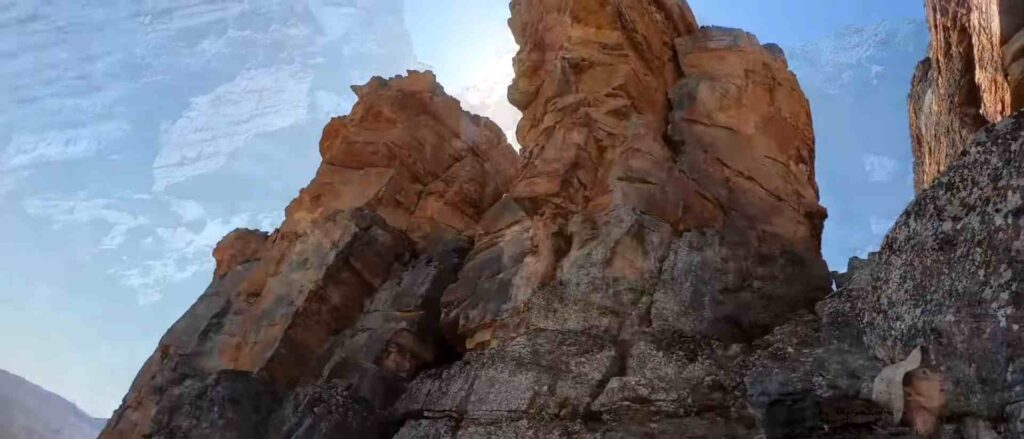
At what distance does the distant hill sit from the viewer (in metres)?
66.8

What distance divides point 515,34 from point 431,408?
9.73 m

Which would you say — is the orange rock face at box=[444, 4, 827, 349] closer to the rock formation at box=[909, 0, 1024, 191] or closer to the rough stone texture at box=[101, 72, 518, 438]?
the rough stone texture at box=[101, 72, 518, 438]

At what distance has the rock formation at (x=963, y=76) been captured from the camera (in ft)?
36.8

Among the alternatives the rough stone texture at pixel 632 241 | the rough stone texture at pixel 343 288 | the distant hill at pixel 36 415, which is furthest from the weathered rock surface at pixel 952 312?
the distant hill at pixel 36 415

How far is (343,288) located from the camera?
55.0 ft

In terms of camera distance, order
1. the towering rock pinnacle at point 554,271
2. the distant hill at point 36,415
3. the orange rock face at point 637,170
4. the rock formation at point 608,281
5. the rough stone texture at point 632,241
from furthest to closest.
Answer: the distant hill at point 36,415, the orange rock face at point 637,170, the towering rock pinnacle at point 554,271, the rough stone texture at point 632,241, the rock formation at point 608,281

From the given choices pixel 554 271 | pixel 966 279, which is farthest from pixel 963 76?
pixel 966 279

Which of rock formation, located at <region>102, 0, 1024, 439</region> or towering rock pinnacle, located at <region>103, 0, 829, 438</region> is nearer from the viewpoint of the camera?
rock formation, located at <region>102, 0, 1024, 439</region>

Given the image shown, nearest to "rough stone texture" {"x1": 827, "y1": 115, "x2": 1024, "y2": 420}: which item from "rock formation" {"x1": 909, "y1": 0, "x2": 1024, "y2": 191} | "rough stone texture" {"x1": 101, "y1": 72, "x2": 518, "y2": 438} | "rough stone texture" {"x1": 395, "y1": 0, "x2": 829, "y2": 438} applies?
"rough stone texture" {"x1": 395, "y1": 0, "x2": 829, "y2": 438}

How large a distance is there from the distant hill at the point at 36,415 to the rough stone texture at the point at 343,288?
55.7 m

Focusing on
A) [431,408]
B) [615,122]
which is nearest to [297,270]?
[431,408]

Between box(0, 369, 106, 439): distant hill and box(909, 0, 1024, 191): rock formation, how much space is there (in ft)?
218

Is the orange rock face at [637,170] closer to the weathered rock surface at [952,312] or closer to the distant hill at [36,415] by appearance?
the weathered rock surface at [952,312]

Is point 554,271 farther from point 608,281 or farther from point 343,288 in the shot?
point 343,288
